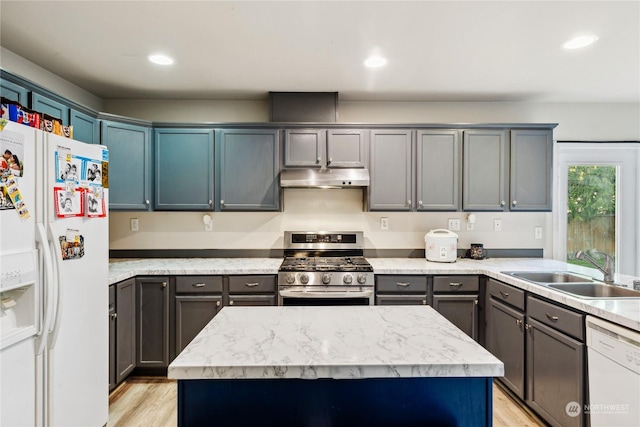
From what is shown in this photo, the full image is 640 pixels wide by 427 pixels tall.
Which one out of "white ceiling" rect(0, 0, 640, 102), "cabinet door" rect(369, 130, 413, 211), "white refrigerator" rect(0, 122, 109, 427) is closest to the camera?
"white refrigerator" rect(0, 122, 109, 427)

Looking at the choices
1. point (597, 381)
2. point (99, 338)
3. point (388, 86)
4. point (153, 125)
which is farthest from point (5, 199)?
point (597, 381)

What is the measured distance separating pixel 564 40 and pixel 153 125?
328 cm

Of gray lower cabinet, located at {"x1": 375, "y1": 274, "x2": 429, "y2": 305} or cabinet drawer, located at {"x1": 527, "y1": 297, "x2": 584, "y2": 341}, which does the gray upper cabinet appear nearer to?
gray lower cabinet, located at {"x1": 375, "y1": 274, "x2": 429, "y2": 305}

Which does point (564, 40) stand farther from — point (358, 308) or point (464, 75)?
point (358, 308)

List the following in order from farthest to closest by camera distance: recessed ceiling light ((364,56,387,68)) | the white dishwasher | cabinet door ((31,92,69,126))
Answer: recessed ceiling light ((364,56,387,68)) → cabinet door ((31,92,69,126)) → the white dishwasher

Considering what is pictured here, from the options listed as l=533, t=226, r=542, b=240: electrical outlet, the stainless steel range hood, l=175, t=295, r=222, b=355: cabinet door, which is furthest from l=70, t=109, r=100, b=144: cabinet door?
l=533, t=226, r=542, b=240: electrical outlet

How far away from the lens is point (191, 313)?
2764mm

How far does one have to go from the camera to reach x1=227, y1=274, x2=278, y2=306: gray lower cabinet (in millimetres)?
2771

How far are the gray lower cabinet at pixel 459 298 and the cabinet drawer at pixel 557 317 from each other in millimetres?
550

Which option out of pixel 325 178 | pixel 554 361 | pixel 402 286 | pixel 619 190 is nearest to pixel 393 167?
pixel 325 178

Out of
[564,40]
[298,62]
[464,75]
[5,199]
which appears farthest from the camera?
[464,75]

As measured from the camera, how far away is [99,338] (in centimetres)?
199

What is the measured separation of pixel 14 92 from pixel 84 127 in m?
0.62

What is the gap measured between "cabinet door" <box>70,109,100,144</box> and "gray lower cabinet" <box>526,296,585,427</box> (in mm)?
3455
